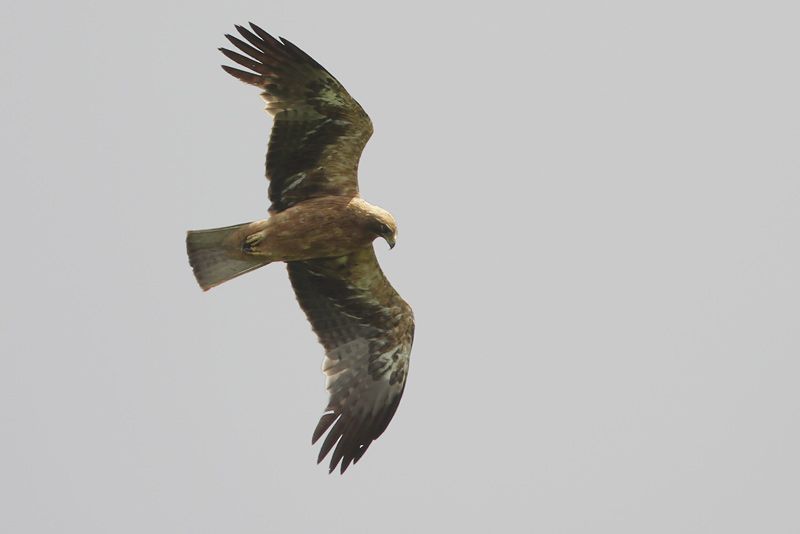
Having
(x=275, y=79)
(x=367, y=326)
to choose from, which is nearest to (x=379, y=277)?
(x=367, y=326)

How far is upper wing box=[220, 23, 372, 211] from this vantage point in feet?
42.5

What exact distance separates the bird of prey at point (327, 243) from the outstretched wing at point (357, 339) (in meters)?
0.01

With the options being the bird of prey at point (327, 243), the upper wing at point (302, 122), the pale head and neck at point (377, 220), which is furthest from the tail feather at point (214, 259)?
the pale head and neck at point (377, 220)

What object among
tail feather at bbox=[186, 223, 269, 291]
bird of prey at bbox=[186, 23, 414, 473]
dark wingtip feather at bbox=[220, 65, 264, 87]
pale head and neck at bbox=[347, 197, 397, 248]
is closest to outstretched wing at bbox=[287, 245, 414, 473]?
bird of prey at bbox=[186, 23, 414, 473]

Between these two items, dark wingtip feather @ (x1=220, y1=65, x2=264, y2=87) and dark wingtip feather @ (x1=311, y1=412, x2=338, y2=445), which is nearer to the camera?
dark wingtip feather @ (x1=220, y1=65, x2=264, y2=87)

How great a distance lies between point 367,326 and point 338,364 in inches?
20.2

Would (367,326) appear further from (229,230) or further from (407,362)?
(229,230)

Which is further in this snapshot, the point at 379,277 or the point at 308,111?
the point at 379,277

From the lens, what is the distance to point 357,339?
14.4m

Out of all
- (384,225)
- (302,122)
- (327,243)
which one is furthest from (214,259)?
(384,225)

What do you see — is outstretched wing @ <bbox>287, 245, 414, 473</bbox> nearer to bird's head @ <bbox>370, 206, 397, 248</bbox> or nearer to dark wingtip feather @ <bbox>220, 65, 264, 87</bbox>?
bird's head @ <bbox>370, 206, 397, 248</bbox>

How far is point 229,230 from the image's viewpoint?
44.3 ft

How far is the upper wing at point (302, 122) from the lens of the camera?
13.0 m

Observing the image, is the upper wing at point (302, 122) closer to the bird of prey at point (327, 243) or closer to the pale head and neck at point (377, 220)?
the bird of prey at point (327, 243)
